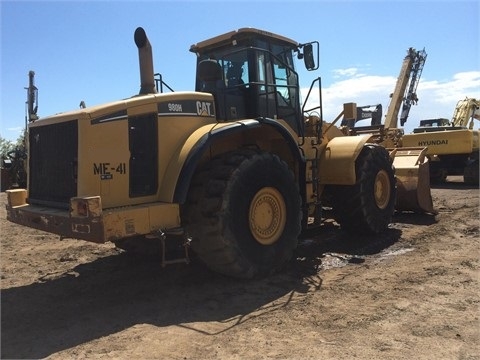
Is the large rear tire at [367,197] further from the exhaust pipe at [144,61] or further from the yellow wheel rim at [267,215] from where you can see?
the exhaust pipe at [144,61]

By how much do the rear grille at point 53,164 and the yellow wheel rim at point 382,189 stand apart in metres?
4.91

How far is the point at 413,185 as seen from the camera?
8.56m

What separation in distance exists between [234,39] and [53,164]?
286cm

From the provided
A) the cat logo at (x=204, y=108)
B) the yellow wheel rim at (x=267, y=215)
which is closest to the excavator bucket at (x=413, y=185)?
the yellow wheel rim at (x=267, y=215)

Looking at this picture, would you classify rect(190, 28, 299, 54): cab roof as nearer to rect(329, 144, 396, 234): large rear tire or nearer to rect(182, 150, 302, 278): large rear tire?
rect(182, 150, 302, 278): large rear tire

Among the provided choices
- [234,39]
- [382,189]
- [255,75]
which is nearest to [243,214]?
[255,75]

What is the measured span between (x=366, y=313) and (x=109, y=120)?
3.00 metres

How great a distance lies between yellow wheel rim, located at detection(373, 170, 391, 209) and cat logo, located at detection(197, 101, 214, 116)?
11.2 feet

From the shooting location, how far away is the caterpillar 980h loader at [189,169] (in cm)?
437

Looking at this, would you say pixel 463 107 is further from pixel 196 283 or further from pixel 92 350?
pixel 92 350

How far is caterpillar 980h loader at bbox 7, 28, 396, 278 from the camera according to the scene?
437 cm

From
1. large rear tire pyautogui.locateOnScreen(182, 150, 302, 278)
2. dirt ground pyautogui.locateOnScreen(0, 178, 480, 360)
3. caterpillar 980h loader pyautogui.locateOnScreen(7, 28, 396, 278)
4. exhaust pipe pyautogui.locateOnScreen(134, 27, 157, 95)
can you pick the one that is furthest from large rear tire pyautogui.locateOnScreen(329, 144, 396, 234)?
exhaust pipe pyautogui.locateOnScreen(134, 27, 157, 95)

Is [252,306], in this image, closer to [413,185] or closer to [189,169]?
[189,169]

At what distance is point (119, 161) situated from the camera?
4.50m
